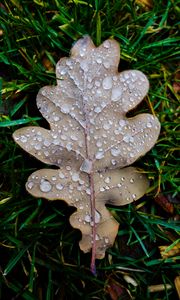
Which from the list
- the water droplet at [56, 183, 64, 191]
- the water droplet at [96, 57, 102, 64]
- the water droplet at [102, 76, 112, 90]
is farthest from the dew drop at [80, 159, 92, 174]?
the water droplet at [96, 57, 102, 64]

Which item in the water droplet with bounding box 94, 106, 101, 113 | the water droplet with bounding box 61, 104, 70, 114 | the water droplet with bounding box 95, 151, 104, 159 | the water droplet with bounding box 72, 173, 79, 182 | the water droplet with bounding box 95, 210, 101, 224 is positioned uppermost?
the water droplet with bounding box 61, 104, 70, 114

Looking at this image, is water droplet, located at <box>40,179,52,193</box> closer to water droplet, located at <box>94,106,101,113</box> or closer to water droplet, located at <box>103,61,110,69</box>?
water droplet, located at <box>94,106,101,113</box>

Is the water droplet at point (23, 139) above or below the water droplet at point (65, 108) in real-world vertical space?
below

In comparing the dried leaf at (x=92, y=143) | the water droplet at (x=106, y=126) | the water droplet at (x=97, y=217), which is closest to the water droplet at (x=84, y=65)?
the dried leaf at (x=92, y=143)

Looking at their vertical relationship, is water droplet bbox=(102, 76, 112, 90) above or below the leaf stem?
above

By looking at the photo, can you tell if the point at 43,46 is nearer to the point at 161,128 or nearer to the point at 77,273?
the point at 161,128

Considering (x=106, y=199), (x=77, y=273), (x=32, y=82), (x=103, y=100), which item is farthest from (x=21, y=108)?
(x=77, y=273)

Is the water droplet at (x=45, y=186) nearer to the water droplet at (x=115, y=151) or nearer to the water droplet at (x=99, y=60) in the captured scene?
the water droplet at (x=115, y=151)

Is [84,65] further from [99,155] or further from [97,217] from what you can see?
[97,217]
